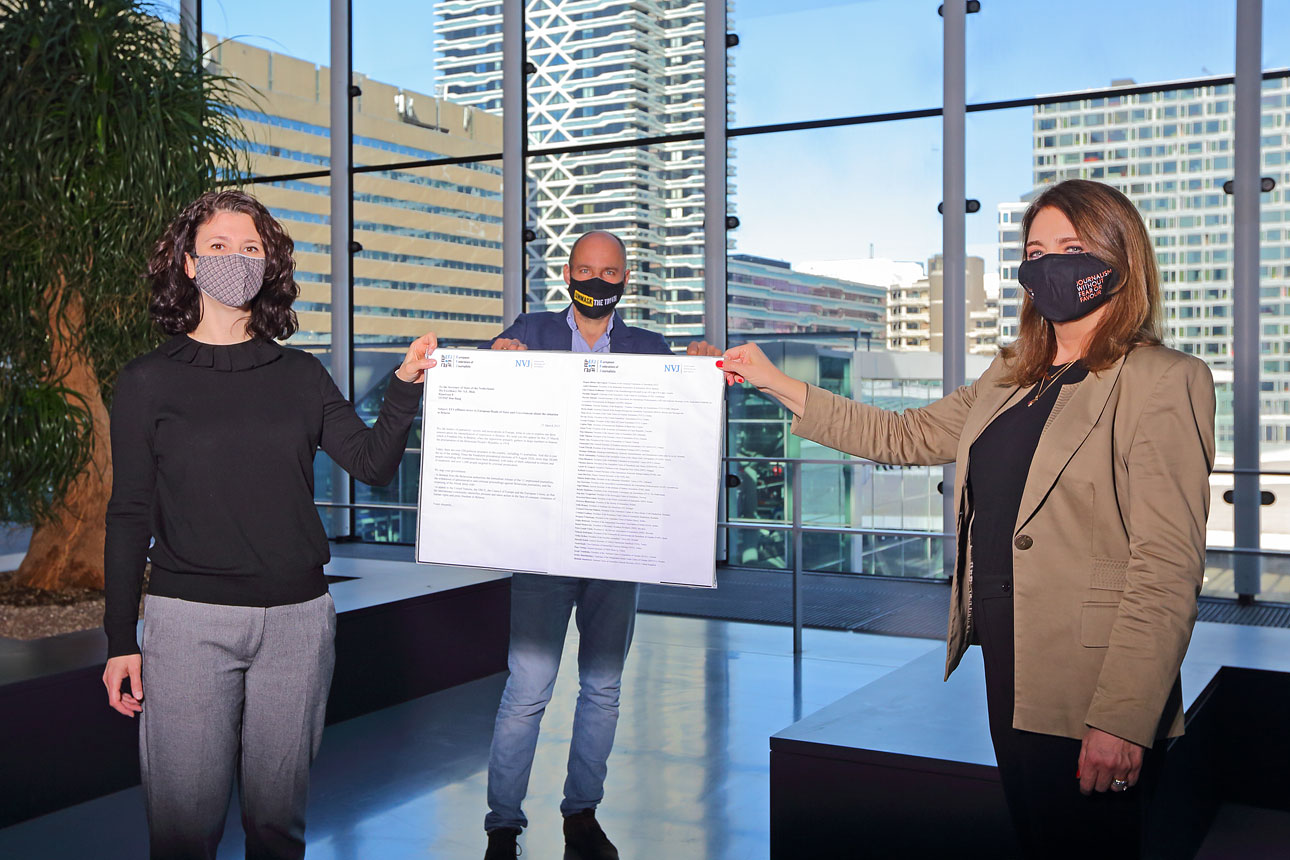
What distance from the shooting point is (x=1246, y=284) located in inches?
231

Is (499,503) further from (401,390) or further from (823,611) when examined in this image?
(823,611)

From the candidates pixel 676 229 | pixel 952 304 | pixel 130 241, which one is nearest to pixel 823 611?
pixel 952 304

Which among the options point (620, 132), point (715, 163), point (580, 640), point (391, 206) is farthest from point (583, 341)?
point (391, 206)

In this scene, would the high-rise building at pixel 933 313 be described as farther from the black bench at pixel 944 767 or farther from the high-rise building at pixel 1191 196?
the black bench at pixel 944 767

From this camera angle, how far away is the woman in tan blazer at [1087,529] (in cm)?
148

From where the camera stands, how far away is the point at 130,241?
379 cm

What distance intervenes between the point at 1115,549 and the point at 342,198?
753 cm

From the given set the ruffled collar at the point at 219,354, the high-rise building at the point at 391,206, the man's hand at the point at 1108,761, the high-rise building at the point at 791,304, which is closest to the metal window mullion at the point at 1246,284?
the high-rise building at the point at 791,304

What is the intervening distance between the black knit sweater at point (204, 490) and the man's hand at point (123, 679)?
0.02m

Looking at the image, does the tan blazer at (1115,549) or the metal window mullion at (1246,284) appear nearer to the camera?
the tan blazer at (1115,549)

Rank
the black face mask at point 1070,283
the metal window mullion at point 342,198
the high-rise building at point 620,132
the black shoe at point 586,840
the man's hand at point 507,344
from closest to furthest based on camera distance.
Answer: the black face mask at point 1070,283
the man's hand at point 507,344
the black shoe at point 586,840
the high-rise building at point 620,132
the metal window mullion at point 342,198

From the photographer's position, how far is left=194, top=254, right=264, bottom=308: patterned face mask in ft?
6.06

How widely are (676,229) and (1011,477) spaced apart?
592 cm

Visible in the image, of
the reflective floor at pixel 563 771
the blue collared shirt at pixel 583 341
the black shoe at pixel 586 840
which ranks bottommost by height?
the reflective floor at pixel 563 771
